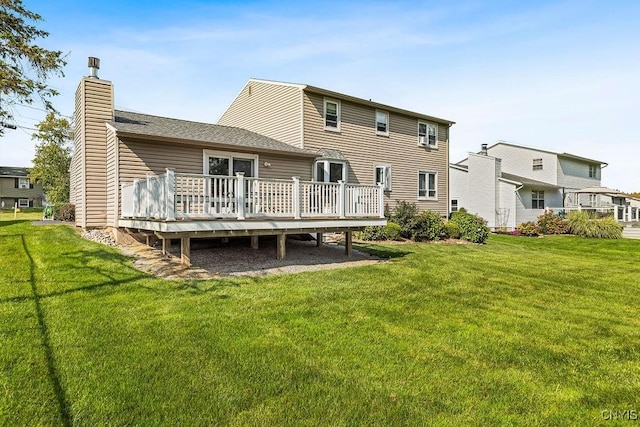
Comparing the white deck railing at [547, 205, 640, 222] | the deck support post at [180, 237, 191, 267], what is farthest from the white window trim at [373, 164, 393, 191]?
the white deck railing at [547, 205, 640, 222]

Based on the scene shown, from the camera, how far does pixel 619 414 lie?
3.08 m

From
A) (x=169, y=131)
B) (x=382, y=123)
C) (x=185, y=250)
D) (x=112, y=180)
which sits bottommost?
(x=185, y=250)

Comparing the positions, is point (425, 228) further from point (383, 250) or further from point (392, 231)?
point (383, 250)

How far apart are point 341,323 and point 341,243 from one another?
878cm

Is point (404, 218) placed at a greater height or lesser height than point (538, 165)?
lesser

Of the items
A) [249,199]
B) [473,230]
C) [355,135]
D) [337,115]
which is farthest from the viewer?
[355,135]

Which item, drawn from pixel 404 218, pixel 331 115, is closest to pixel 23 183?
pixel 331 115

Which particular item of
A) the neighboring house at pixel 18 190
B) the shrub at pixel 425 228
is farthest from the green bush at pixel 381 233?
the neighboring house at pixel 18 190

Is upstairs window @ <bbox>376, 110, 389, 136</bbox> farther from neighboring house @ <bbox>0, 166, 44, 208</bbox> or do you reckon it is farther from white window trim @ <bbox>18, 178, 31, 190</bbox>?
white window trim @ <bbox>18, 178, 31, 190</bbox>

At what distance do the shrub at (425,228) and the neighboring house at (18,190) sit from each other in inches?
1830

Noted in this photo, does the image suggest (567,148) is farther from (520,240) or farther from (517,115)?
(520,240)

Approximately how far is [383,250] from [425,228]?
464 centimetres

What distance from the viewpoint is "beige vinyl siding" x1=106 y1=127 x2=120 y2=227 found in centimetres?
1080

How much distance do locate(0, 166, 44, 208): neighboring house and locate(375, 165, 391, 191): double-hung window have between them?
144ft
